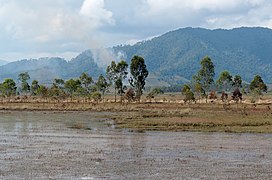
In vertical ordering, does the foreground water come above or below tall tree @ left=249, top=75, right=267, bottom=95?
below

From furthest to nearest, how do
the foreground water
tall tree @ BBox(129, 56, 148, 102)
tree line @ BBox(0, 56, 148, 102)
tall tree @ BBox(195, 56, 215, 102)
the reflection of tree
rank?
tall tree @ BBox(195, 56, 215, 102) < tall tree @ BBox(129, 56, 148, 102) < tree line @ BBox(0, 56, 148, 102) < the reflection of tree < the foreground water

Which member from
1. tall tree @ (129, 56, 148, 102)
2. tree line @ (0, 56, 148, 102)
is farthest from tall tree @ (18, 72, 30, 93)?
tall tree @ (129, 56, 148, 102)

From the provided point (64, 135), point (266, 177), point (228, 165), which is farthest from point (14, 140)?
point (266, 177)

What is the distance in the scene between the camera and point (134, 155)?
1220 inches

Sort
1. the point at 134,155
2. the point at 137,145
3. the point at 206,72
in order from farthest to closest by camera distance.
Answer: the point at 206,72
the point at 137,145
the point at 134,155

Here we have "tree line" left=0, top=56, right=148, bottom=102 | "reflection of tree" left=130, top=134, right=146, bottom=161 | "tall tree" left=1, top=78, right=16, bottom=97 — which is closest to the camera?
"reflection of tree" left=130, top=134, right=146, bottom=161

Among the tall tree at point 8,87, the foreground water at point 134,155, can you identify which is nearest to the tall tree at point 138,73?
the tall tree at point 8,87

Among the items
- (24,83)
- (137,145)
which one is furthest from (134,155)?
(24,83)

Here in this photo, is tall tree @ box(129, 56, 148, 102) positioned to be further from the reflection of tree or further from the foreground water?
the reflection of tree

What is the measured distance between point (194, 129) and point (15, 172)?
30.1m

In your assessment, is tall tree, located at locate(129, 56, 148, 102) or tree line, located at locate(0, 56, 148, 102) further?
tall tree, located at locate(129, 56, 148, 102)

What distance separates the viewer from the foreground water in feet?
80.0

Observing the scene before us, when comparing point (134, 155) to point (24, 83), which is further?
point (24, 83)

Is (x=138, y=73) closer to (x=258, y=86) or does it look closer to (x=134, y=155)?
(x=258, y=86)
